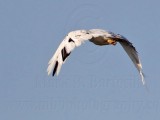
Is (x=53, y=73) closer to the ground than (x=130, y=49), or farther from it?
closer to the ground

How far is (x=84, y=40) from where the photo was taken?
81.3 ft

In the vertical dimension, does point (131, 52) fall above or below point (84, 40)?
above

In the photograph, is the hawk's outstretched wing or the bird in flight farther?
the hawk's outstretched wing

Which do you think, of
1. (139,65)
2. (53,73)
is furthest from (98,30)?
(53,73)

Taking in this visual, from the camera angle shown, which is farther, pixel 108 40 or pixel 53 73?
pixel 108 40

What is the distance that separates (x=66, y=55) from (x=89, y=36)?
1526mm

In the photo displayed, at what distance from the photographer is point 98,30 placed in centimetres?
2784

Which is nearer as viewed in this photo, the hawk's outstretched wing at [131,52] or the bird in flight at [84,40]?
the bird in flight at [84,40]

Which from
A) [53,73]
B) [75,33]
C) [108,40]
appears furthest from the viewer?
[108,40]

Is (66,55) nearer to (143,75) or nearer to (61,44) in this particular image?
(61,44)

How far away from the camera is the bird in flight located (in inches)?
952

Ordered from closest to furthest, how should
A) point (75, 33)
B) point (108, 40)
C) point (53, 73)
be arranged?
point (53, 73)
point (75, 33)
point (108, 40)

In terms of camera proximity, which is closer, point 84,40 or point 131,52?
point 84,40

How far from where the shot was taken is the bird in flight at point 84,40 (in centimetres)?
2417
